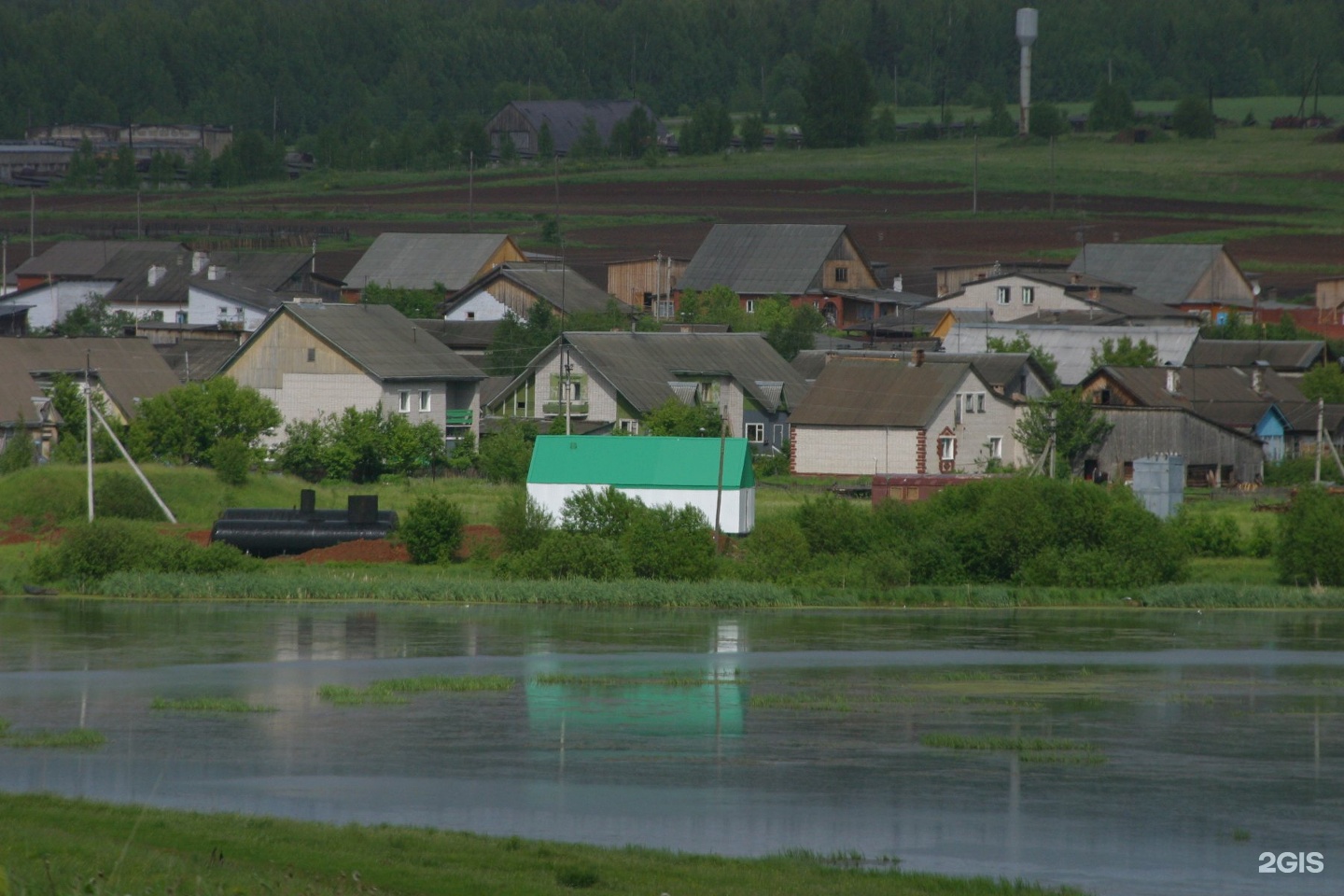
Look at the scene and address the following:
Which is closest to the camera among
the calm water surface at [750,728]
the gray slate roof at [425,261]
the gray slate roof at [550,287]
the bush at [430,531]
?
the calm water surface at [750,728]

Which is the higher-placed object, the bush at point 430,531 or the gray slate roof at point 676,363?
the gray slate roof at point 676,363

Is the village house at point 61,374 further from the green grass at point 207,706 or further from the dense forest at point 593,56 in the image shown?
the dense forest at point 593,56

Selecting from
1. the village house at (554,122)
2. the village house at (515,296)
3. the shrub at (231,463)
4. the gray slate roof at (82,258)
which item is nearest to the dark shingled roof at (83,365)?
the shrub at (231,463)

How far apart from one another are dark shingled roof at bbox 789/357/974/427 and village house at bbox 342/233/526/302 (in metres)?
27.2

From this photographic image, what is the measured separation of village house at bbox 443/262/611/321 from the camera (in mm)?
66438

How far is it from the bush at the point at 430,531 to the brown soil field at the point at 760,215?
4465 cm

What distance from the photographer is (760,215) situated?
315 ft

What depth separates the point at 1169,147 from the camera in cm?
11762

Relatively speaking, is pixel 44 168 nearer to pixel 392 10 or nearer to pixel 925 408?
pixel 392 10

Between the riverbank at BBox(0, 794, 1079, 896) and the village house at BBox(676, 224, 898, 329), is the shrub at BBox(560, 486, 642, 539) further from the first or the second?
the village house at BBox(676, 224, 898, 329)

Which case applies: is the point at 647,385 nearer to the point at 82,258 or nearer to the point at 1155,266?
the point at 1155,266

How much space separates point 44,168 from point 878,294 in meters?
65.1

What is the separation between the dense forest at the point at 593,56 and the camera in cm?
14912

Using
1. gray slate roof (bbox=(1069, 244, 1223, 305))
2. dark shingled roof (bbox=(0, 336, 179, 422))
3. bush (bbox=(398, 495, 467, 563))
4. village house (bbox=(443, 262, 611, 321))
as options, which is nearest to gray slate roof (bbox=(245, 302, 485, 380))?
dark shingled roof (bbox=(0, 336, 179, 422))
